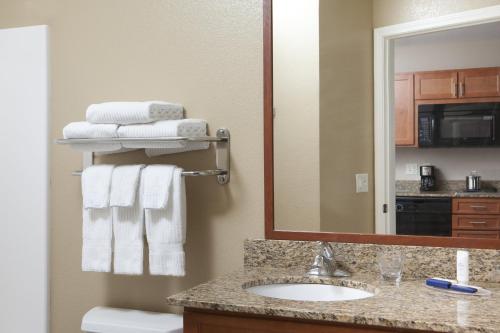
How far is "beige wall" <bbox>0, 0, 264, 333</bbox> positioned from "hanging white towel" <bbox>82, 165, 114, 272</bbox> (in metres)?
0.21

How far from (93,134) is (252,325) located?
0.97 metres

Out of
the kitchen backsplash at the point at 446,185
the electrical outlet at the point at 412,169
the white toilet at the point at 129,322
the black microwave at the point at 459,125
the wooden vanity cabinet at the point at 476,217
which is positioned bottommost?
the white toilet at the point at 129,322

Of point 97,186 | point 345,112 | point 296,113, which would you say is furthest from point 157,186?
point 345,112

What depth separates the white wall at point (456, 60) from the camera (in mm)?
1884

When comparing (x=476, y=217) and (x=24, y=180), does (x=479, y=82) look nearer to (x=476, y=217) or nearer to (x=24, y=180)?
(x=476, y=217)

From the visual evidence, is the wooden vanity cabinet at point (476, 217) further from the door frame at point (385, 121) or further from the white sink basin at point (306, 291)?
the white sink basin at point (306, 291)

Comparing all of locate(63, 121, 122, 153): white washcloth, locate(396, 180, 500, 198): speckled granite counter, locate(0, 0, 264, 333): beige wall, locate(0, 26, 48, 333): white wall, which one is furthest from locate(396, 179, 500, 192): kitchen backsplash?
locate(0, 26, 48, 333): white wall

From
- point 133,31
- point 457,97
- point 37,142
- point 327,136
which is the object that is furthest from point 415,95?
point 37,142

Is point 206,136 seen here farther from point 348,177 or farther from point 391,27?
point 391,27

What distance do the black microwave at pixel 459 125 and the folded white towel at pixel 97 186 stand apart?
107cm

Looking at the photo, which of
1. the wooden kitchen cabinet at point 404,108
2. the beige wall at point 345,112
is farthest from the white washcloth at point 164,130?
the wooden kitchen cabinet at point 404,108

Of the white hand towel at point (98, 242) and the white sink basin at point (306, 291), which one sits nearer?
the white sink basin at point (306, 291)

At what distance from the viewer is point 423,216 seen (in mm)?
1972

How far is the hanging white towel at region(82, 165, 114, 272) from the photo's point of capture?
224 cm
